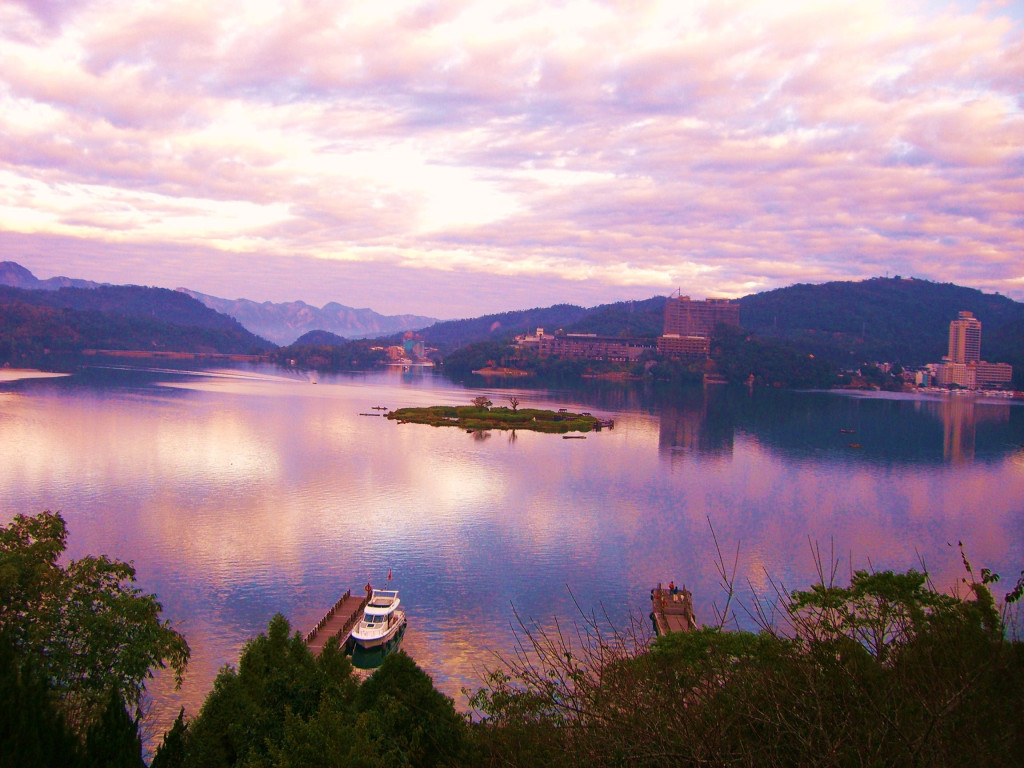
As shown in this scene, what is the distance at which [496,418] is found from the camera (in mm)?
32031

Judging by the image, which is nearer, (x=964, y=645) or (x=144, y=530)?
(x=964, y=645)

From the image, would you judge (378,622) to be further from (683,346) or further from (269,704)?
(683,346)

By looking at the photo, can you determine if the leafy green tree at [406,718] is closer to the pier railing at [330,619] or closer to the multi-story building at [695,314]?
the pier railing at [330,619]

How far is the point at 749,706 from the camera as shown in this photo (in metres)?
2.52

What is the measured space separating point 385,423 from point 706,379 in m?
37.8

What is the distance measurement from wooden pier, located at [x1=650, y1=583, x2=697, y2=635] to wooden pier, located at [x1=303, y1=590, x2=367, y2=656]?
12.1 feet

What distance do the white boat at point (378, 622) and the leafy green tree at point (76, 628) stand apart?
110 inches

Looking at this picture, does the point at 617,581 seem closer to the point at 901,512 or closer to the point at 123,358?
the point at 901,512

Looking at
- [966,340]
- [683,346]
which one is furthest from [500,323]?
[966,340]

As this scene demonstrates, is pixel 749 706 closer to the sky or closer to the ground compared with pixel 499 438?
closer to the sky

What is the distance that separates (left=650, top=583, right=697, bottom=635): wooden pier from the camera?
9836 millimetres

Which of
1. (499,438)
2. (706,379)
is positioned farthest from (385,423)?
(706,379)

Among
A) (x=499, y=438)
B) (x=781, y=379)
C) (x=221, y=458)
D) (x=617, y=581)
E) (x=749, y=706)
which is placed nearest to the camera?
(x=749, y=706)

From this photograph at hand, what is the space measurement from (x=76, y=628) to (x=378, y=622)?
148 inches
